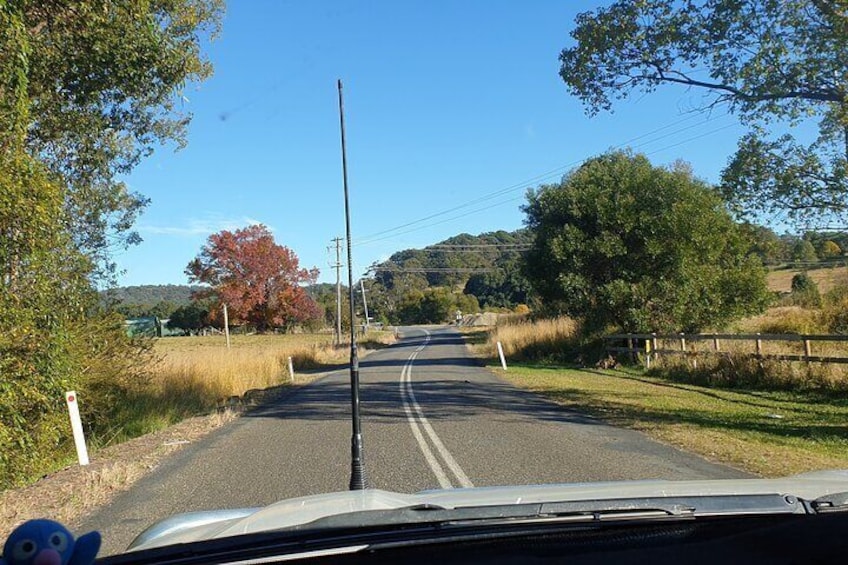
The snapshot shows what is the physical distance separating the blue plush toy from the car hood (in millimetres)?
569

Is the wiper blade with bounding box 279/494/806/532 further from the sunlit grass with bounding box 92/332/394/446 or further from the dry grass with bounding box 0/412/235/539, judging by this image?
the sunlit grass with bounding box 92/332/394/446

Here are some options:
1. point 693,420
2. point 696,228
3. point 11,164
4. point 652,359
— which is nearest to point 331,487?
point 11,164

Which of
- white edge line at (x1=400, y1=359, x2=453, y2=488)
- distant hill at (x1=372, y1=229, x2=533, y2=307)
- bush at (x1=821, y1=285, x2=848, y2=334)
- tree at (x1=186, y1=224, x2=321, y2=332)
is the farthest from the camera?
distant hill at (x1=372, y1=229, x2=533, y2=307)

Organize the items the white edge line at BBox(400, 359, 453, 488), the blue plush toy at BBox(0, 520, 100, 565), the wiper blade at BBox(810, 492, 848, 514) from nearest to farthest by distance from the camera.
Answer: the blue plush toy at BBox(0, 520, 100, 565), the wiper blade at BBox(810, 492, 848, 514), the white edge line at BBox(400, 359, 453, 488)

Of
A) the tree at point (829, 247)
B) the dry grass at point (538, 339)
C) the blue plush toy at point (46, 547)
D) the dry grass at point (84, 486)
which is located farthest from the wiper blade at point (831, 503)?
the dry grass at point (538, 339)

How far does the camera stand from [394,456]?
925cm

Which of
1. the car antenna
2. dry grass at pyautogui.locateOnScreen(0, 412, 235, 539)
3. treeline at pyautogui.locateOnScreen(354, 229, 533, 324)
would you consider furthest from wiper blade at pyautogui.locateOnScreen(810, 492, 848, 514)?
treeline at pyautogui.locateOnScreen(354, 229, 533, 324)

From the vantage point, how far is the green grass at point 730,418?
28.8 feet

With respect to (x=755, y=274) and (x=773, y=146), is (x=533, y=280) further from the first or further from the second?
(x=773, y=146)

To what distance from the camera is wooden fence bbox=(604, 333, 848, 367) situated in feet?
53.0

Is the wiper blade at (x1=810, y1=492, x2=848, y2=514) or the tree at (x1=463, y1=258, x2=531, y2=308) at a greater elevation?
the tree at (x1=463, y1=258, x2=531, y2=308)

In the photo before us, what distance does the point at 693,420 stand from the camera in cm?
1216

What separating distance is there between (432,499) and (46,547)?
199cm

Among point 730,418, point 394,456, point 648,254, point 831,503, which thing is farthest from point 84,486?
point 648,254
